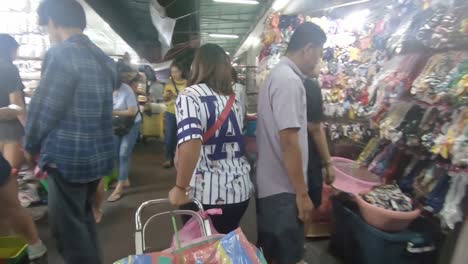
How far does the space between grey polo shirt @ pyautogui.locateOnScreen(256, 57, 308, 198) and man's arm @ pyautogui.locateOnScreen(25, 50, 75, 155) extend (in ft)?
2.97

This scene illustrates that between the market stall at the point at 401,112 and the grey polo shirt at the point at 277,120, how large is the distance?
2.19 ft

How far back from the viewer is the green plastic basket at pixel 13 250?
1853 millimetres

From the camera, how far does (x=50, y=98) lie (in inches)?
51.8

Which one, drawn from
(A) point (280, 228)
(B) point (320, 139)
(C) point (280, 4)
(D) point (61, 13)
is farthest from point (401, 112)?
(C) point (280, 4)

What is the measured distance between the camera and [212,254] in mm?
912

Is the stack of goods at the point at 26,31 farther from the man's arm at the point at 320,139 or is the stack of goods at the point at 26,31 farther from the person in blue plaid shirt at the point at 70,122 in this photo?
the man's arm at the point at 320,139

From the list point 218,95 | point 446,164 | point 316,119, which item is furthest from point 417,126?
point 218,95

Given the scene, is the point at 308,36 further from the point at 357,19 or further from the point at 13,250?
the point at 13,250

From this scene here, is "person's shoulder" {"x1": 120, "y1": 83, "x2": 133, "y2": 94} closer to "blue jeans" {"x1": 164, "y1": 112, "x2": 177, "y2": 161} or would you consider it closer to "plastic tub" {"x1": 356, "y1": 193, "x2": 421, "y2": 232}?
"blue jeans" {"x1": 164, "y1": 112, "x2": 177, "y2": 161}

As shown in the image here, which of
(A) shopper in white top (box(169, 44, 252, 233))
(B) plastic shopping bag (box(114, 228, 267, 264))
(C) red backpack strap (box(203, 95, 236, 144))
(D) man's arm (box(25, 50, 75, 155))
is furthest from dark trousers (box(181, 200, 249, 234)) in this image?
(D) man's arm (box(25, 50, 75, 155))

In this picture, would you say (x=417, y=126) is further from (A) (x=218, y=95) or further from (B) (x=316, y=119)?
(A) (x=218, y=95)

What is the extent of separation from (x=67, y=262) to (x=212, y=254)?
3.46 ft

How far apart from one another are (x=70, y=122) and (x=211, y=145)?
665 millimetres

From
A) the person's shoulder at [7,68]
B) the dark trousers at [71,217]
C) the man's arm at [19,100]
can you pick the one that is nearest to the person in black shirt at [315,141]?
the dark trousers at [71,217]
